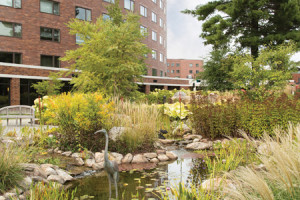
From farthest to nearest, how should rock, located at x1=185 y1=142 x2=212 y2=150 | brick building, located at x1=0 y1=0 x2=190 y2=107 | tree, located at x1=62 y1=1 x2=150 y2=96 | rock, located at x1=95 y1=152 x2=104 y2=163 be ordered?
brick building, located at x1=0 y1=0 x2=190 y2=107, tree, located at x1=62 y1=1 x2=150 y2=96, rock, located at x1=185 y1=142 x2=212 y2=150, rock, located at x1=95 y1=152 x2=104 y2=163

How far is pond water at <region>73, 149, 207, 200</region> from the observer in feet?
13.5

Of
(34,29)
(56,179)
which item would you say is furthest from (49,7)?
(56,179)

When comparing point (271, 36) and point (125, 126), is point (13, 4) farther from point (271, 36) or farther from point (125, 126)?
point (271, 36)

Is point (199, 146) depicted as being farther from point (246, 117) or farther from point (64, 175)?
point (64, 175)

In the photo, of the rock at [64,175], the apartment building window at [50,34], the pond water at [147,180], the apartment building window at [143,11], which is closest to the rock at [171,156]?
the pond water at [147,180]

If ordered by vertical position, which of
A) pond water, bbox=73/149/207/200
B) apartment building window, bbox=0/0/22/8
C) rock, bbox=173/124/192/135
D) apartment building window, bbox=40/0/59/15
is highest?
apartment building window, bbox=40/0/59/15

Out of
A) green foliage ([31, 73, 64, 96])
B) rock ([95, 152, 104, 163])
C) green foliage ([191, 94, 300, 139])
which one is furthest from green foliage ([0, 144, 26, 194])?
green foliage ([31, 73, 64, 96])

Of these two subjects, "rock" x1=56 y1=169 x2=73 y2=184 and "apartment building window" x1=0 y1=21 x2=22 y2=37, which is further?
"apartment building window" x1=0 y1=21 x2=22 y2=37

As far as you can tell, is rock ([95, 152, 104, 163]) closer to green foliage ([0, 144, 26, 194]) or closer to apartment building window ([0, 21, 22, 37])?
green foliage ([0, 144, 26, 194])

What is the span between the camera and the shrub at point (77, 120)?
20.6 feet

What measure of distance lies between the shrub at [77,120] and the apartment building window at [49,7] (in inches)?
782

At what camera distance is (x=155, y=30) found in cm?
3806

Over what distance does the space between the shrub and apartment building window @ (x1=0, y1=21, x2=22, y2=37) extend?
1833 centimetres

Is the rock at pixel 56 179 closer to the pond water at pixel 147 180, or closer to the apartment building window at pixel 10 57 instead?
the pond water at pixel 147 180
